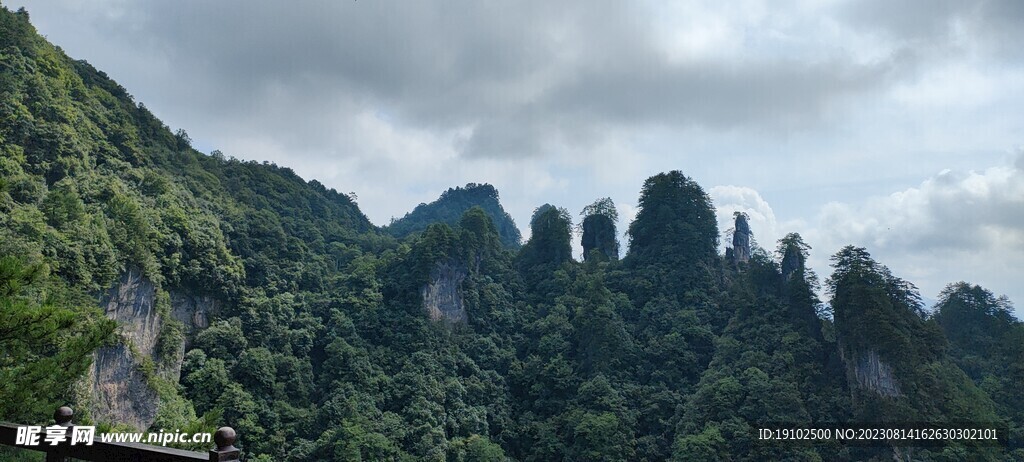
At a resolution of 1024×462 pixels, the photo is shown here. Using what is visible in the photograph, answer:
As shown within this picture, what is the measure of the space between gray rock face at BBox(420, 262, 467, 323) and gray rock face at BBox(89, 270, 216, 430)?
14.5 metres

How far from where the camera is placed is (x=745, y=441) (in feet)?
79.8

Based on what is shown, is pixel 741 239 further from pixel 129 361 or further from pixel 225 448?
pixel 225 448

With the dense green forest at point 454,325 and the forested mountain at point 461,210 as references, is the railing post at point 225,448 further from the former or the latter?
the forested mountain at point 461,210

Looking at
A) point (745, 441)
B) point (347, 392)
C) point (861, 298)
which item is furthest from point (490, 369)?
point (861, 298)

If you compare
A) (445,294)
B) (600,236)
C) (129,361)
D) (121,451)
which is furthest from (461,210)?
(121,451)

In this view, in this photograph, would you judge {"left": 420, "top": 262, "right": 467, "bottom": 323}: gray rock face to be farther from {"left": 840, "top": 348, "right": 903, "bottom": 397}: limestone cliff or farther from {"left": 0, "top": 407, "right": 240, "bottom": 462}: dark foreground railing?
{"left": 0, "top": 407, "right": 240, "bottom": 462}: dark foreground railing

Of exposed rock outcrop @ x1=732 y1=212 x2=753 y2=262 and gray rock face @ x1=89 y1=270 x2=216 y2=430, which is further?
exposed rock outcrop @ x1=732 y1=212 x2=753 y2=262

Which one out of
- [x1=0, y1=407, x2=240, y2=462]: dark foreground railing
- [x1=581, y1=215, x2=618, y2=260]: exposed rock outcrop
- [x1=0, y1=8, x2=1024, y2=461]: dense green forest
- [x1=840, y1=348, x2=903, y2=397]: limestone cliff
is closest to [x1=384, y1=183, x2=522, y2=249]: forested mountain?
[x1=581, y1=215, x2=618, y2=260]: exposed rock outcrop

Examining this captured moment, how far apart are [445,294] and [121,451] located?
32.6 metres

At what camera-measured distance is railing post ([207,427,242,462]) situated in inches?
93.9

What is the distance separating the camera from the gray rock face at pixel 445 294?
3428 cm

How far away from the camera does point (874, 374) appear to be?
25234 millimetres

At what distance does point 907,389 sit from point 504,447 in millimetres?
18600

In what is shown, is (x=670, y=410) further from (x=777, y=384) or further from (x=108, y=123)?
(x=108, y=123)
